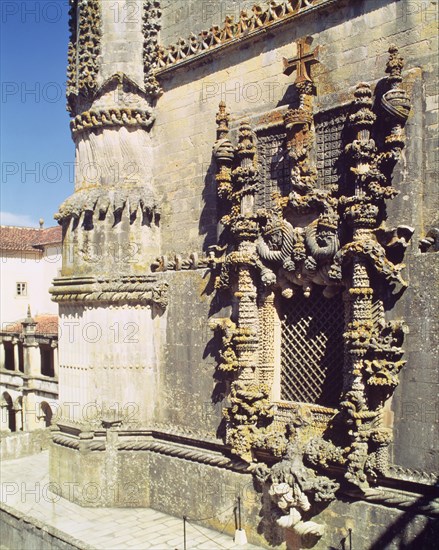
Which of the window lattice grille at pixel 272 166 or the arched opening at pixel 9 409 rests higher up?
the window lattice grille at pixel 272 166

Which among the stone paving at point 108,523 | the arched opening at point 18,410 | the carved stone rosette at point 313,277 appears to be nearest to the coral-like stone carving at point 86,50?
the carved stone rosette at point 313,277

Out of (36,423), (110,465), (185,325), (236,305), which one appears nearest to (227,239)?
(236,305)

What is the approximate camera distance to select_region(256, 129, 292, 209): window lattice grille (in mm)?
10750

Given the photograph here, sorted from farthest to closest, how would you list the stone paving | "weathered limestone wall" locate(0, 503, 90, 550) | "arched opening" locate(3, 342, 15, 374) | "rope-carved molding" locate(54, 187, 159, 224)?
"arched opening" locate(3, 342, 15, 374)
"rope-carved molding" locate(54, 187, 159, 224)
the stone paving
"weathered limestone wall" locate(0, 503, 90, 550)

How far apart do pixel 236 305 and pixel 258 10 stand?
524 centimetres

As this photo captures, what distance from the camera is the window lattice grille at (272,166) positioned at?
10.8m

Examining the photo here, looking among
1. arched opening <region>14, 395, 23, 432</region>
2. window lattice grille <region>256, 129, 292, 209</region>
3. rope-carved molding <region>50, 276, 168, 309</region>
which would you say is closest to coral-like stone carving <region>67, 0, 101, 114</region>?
rope-carved molding <region>50, 276, 168, 309</region>

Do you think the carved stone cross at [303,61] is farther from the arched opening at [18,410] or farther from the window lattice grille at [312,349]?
the arched opening at [18,410]

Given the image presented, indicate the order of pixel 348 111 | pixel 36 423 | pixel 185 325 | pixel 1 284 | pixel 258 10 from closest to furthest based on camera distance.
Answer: pixel 348 111
pixel 258 10
pixel 185 325
pixel 36 423
pixel 1 284

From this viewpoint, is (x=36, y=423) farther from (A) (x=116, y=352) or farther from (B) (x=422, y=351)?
(B) (x=422, y=351)

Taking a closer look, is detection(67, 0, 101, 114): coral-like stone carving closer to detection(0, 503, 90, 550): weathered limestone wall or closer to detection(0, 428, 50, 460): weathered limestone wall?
detection(0, 503, 90, 550): weathered limestone wall

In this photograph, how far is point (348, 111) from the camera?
9.72 metres

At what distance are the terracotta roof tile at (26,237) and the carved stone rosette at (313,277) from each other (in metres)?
25.9

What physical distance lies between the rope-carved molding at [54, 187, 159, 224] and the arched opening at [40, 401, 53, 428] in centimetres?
1492
